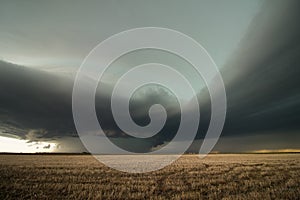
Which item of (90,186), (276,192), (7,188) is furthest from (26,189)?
(276,192)

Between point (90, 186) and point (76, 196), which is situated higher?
point (90, 186)

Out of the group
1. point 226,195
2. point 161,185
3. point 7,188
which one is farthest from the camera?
point 161,185

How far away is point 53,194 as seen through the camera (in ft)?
37.3

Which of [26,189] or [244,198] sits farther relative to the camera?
[26,189]

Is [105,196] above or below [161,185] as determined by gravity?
below

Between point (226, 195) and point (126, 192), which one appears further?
point (126, 192)

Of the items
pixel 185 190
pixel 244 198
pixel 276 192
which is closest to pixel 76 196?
pixel 185 190

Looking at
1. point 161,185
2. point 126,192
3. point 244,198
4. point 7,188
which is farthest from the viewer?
point 161,185

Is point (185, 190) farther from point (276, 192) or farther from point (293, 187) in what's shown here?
point (293, 187)

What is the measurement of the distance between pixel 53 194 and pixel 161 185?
6.11m

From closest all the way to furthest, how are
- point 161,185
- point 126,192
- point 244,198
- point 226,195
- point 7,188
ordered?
1. point 244,198
2. point 226,195
3. point 126,192
4. point 7,188
5. point 161,185

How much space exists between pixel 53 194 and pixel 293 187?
13400mm

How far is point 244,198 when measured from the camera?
10.2 m

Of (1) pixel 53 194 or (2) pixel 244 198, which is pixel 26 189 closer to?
(1) pixel 53 194
